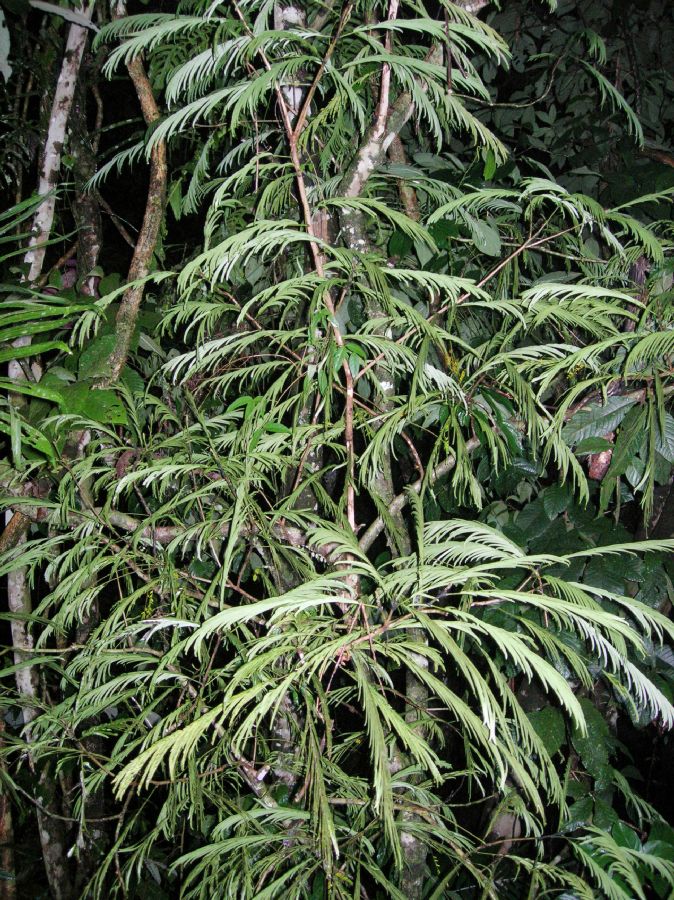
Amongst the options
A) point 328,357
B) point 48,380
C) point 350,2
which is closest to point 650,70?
point 350,2

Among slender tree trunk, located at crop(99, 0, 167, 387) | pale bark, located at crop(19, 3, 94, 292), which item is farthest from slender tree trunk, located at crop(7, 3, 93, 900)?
slender tree trunk, located at crop(99, 0, 167, 387)

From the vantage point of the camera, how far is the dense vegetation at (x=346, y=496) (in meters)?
0.64

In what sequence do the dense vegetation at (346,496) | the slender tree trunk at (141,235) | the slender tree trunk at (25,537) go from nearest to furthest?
the dense vegetation at (346,496)
the slender tree trunk at (141,235)
the slender tree trunk at (25,537)

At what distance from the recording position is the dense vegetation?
0.64 metres

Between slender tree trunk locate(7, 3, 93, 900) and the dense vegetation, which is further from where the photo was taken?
slender tree trunk locate(7, 3, 93, 900)

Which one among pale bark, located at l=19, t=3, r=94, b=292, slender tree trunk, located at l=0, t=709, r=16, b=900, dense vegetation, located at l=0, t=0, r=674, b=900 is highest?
pale bark, located at l=19, t=3, r=94, b=292

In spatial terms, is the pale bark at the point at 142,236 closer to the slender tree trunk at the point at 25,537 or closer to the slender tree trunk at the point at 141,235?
the slender tree trunk at the point at 141,235

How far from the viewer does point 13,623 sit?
4.15 feet

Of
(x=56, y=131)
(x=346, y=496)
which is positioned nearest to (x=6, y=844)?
(x=346, y=496)

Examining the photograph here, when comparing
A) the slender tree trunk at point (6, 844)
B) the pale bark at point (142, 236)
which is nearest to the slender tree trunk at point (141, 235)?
the pale bark at point (142, 236)

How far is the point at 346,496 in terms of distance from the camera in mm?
790

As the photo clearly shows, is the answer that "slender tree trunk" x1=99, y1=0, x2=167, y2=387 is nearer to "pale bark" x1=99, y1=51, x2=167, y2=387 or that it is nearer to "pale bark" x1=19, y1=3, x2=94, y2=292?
"pale bark" x1=99, y1=51, x2=167, y2=387

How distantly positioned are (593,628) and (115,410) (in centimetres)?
64

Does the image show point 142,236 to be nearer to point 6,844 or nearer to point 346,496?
point 346,496
